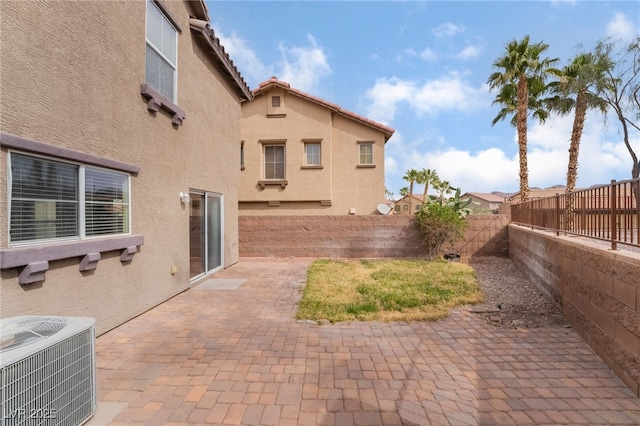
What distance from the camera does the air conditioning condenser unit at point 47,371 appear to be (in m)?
2.05

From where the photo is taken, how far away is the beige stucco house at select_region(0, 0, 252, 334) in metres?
3.37

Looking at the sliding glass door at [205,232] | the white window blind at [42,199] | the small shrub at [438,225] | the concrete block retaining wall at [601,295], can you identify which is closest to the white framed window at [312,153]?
the small shrub at [438,225]

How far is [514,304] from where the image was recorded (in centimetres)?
580

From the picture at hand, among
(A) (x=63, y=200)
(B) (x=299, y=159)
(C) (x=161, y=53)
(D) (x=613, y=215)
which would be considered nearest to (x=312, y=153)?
(B) (x=299, y=159)

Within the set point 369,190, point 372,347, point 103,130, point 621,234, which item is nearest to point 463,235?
point 369,190

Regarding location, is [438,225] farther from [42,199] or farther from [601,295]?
[42,199]

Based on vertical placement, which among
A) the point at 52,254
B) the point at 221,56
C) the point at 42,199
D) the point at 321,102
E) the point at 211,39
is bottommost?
the point at 52,254

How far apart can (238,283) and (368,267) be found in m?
4.02

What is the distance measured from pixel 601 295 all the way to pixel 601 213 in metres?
1.07

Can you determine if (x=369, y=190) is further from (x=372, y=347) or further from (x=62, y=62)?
(x=62, y=62)

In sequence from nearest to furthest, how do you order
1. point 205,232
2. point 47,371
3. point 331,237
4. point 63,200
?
point 47,371 < point 63,200 < point 205,232 < point 331,237

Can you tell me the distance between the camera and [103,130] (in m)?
4.50

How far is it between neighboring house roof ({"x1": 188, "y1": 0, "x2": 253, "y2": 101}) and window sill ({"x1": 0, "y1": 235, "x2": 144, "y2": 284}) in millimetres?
5285

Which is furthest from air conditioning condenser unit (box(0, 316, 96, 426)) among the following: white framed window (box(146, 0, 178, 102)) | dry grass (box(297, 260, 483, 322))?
white framed window (box(146, 0, 178, 102))
